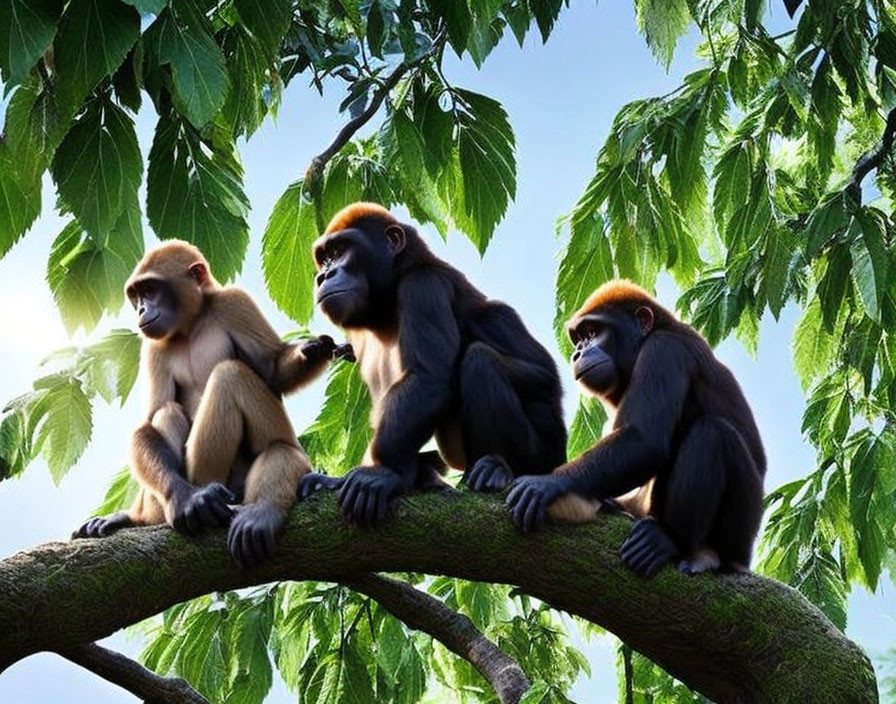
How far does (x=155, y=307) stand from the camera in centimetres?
720

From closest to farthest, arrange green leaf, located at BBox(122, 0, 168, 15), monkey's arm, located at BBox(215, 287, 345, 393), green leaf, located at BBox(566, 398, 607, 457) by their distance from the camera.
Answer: green leaf, located at BBox(122, 0, 168, 15) → monkey's arm, located at BBox(215, 287, 345, 393) → green leaf, located at BBox(566, 398, 607, 457)

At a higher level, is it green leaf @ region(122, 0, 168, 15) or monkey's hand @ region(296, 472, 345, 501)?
green leaf @ region(122, 0, 168, 15)

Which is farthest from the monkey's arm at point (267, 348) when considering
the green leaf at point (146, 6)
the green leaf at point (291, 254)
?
the green leaf at point (146, 6)

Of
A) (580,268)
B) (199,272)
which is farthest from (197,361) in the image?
(580,268)

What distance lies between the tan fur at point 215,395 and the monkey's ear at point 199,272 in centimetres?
2

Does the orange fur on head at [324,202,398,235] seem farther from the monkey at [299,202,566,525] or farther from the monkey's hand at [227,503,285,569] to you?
the monkey's hand at [227,503,285,569]

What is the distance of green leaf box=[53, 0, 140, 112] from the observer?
4.77 meters

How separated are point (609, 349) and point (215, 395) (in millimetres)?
1888

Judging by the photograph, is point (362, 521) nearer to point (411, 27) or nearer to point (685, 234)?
point (411, 27)

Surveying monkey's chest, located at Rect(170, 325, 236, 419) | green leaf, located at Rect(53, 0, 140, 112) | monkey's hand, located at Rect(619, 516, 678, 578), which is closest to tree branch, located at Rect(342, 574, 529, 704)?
monkey's chest, located at Rect(170, 325, 236, 419)

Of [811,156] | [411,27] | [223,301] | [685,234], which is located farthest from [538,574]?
[811,156]

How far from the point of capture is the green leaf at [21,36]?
4.65 m

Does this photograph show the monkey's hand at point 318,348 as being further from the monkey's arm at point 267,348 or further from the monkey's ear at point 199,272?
the monkey's ear at point 199,272

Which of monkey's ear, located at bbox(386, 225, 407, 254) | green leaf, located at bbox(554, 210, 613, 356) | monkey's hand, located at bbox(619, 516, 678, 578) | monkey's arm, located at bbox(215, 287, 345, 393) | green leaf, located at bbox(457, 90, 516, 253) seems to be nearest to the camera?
monkey's hand, located at bbox(619, 516, 678, 578)
